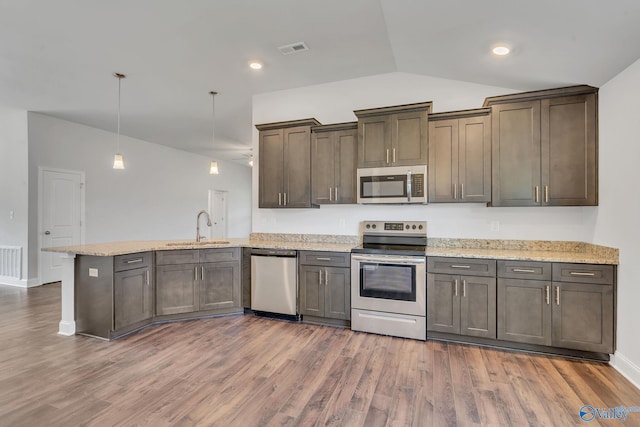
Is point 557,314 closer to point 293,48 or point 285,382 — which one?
point 285,382

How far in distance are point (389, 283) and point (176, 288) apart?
2.38 meters

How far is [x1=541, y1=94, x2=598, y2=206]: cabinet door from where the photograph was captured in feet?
9.37

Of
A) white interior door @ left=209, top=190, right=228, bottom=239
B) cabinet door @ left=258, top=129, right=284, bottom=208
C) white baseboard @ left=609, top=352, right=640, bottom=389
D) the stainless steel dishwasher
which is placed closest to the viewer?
white baseboard @ left=609, top=352, right=640, bottom=389

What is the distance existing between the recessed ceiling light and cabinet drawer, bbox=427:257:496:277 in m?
1.80

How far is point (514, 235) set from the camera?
3352 mm

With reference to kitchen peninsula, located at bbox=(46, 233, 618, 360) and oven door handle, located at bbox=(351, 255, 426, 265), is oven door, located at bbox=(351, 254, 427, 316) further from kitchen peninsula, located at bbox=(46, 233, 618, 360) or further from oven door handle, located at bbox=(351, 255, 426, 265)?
kitchen peninsula, located at bbox=(46, 233, 618, 360)

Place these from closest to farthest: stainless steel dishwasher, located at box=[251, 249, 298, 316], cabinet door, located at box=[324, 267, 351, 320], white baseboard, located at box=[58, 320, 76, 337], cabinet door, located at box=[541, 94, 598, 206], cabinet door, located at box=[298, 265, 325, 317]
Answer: cabinet door, located at box=[541, 94, 598, 206]
white baseboard, located at box=[58, 320, 76, 337]
cabinet door, located at box=[324, 267, 351, 320]
cabinet door, located at box=[298, 265, 325, 317]
stainless steel dishwasher, located at box=[251, 249, 298, 316]

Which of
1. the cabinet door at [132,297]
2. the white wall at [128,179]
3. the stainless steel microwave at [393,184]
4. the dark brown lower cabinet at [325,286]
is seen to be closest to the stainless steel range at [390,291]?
the dark brown lower cabinet at [325,286]

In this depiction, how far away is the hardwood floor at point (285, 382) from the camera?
195 cm

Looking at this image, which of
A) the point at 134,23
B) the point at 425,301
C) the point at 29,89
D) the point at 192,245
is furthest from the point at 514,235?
the point at 29,89

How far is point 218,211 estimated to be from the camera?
944 cm

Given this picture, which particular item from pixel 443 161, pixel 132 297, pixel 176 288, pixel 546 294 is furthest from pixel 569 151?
pixel 132 297

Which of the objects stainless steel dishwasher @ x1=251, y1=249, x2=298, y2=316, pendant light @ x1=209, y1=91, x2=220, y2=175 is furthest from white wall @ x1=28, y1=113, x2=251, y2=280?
stainless steel dishwasher @ x1=251, y1=249, x2=298, y2=316

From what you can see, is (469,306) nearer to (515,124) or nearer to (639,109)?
(515,124)
